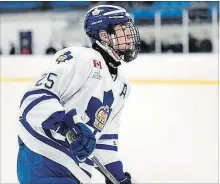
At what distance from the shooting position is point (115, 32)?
67.0 inches

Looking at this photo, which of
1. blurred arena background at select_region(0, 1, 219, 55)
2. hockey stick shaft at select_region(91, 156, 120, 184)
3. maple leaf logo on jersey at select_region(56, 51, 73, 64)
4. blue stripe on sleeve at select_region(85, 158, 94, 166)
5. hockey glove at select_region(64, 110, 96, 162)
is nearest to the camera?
hockey glove at select_region(64, 110, 96, 162)

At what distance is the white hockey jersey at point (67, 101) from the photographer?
147 centimetres

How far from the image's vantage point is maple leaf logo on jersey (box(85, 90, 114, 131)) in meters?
1.62

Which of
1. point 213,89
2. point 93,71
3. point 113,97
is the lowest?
point 213,89

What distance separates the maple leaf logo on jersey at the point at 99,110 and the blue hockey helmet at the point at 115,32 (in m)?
0.13

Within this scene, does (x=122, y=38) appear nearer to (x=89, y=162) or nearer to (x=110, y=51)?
(x=110, y=51)

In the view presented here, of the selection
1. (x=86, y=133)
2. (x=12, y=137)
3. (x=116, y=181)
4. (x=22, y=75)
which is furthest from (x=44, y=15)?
(x=86, y=133)

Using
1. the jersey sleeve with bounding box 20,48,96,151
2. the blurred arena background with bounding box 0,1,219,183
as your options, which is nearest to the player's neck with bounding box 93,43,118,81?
the jersey sleeve with bounding box 20,48,96,151

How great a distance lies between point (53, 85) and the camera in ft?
4.89

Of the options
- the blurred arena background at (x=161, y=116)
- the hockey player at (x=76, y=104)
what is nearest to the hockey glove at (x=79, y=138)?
the hockey player at (x=76, y=104)

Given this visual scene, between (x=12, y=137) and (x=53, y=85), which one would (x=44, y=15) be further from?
(x=53, y=85)

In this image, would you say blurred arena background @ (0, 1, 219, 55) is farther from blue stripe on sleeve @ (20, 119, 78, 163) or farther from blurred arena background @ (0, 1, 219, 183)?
blue stripe on sleeve @ (20, 119, 78, 163)

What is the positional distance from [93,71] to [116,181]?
456 mm

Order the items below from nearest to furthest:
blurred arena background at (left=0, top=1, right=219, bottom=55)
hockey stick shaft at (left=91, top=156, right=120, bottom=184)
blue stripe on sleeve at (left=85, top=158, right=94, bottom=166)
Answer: blue stripe on sleeve at (left=85, top=158, right=94, bottom=166), hockey stick shaft at (left=91, top=156, right=120, bottom=184), blurred arena background at (left=0, top=1, right=219, bottom=55)
